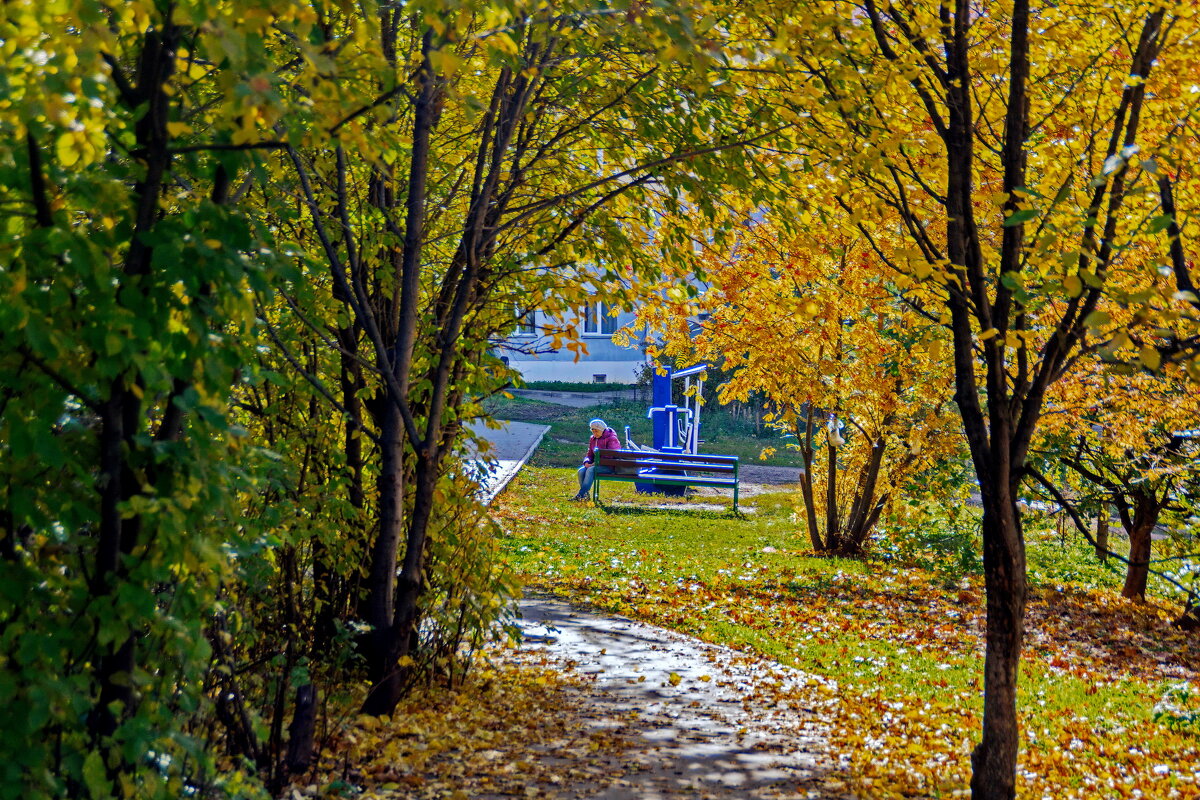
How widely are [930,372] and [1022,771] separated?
6.51m

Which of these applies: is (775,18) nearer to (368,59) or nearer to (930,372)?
(368,59)

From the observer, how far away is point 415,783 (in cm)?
471

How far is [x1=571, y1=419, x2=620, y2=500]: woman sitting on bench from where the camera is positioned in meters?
19.3

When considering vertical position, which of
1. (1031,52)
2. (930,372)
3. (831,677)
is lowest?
(831,677)

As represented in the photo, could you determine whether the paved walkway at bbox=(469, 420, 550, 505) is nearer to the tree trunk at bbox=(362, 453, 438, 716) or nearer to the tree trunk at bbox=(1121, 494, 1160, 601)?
the tree trunk at bbox=(1121, 494, 1160, 601)

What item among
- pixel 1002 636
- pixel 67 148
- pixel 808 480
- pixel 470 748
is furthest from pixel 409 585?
pixel 808 480

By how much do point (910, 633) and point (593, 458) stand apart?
1007 centimetres

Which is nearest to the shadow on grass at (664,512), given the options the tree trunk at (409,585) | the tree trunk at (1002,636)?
the tree trunk at (409,585)

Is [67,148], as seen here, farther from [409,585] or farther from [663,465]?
[663,465]

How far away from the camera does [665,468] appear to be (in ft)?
65.4

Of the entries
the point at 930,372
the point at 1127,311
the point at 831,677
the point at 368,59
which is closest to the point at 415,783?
the point at 368,59

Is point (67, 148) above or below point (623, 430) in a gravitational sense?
above

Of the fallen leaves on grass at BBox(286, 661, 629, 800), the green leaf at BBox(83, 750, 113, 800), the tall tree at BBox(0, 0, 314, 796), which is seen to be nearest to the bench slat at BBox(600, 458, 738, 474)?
the fallen leaves on grass at BBox(286, 661, 629, 800)

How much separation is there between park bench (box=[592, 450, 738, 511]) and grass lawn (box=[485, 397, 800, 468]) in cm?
706
